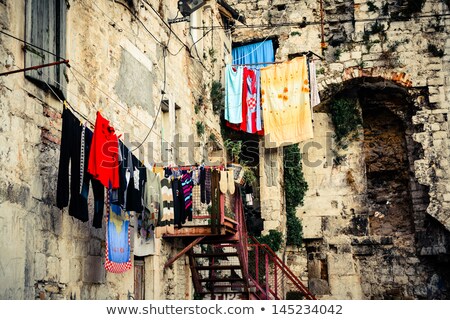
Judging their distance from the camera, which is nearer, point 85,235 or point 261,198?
point 85,235

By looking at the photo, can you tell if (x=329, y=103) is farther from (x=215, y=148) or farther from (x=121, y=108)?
(x=121, y=108)

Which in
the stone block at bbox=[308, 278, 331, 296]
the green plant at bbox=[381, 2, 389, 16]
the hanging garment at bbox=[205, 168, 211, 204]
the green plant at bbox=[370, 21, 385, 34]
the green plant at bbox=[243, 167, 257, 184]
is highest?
the green plant at bbox=[381, 2, 389, 16]

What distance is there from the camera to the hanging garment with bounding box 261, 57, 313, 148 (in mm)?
17656

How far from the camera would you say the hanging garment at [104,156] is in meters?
8.48

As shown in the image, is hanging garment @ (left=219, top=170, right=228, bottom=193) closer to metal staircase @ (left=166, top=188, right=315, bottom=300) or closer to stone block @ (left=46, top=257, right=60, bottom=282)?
metal staircase @ (left=166, top=188, right=315, bottom=300)

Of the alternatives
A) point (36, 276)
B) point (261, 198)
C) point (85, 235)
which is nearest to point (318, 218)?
point (261, 198)

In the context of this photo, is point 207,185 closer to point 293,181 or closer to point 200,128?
point 200,128

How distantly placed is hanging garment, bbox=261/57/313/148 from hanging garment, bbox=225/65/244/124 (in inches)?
25.8

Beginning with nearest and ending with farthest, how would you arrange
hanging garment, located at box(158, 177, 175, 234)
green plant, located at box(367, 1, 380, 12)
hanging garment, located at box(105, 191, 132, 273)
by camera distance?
1. hanging garment, located at box(105, 191, 132, 273)
2. hanging garment, located at box(158, 177, 175, 234)
3. green plant, located at box(367, 1, 380, 12)

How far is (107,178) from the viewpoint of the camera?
346 inches

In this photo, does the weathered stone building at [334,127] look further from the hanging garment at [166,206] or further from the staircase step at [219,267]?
the hanging garment at [166,206]

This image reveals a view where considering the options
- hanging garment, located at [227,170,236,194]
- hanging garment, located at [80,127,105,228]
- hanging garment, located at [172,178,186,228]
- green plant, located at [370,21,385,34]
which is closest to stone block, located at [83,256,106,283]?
hanging garment, located at [80,127,105,228]

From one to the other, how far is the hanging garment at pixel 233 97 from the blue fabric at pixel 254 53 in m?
1.97
